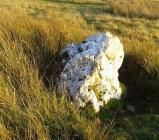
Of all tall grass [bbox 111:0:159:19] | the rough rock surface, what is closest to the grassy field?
the rough rock surface

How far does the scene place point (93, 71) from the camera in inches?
198

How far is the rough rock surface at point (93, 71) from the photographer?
492 centimetres

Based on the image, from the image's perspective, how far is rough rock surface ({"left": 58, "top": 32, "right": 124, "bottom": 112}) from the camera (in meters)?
4.92

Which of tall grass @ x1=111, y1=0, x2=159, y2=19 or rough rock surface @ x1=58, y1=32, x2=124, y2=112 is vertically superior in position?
rough rock surface @ x1=58, y1=32, x2=124, y2=112

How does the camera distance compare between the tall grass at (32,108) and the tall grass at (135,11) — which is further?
the tall grass at (135,11)

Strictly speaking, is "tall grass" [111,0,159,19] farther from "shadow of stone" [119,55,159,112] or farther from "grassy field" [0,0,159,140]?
"shadow of stone" [119,55,159,112]

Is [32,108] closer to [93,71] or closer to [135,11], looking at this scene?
[93,71]

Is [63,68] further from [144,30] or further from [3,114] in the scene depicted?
[144,30]

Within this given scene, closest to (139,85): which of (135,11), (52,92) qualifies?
(52,92)

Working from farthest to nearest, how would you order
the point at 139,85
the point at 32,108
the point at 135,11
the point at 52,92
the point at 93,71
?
1. the point at 135,11
2. the point at 139,85
3. the point at 93,71
4. the point at 52,92
5. the point at 32,108

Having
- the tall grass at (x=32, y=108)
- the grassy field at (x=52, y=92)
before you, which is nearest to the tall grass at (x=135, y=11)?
the grassy field at (x=52, y=92)

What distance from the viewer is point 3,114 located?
4.06m

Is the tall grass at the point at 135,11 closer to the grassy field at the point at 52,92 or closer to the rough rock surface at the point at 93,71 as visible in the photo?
the grassy field at the point at 52,92

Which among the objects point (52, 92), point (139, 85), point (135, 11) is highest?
point (52, 92)
